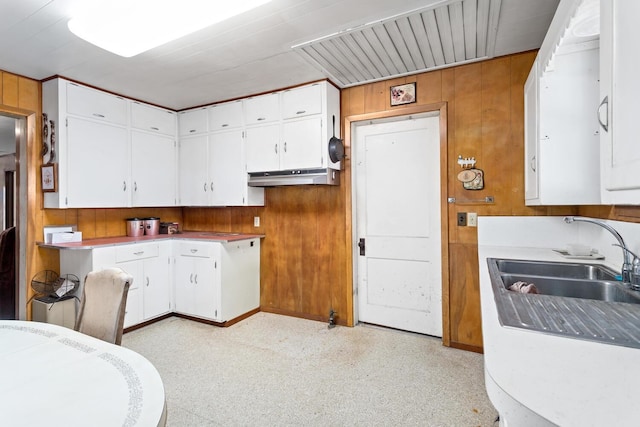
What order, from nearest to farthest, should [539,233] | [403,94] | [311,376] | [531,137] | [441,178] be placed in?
[531,137] → [311,376] → [539,233] → [441,178] → [403,94]

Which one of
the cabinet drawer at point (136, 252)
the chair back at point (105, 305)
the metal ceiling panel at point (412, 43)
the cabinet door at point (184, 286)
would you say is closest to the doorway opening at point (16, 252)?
the cabinet drawer at point (136, 252)

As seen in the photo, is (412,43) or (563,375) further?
(412,43)

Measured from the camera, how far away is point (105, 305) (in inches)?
62.8

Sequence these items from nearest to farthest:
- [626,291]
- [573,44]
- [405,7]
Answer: [626,291] < [573,44] < [405,7]

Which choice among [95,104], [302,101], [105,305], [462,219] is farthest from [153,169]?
[462,219]

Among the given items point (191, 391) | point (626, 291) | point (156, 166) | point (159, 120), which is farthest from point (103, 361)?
point (159, 120)

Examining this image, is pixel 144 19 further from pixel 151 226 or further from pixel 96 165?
pixel 151 226

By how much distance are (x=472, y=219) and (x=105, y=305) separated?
2.66 meters

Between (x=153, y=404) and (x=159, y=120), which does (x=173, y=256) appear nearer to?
(x=159, y=120)

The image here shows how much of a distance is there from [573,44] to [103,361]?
2570 millimetres

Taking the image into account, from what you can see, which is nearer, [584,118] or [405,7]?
[584,118]

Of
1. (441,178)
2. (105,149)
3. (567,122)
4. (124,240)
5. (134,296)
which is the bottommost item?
(134,296)

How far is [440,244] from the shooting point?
2.89m

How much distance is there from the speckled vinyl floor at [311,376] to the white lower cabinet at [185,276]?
0.68 ft
